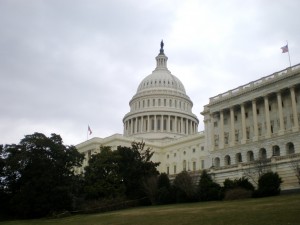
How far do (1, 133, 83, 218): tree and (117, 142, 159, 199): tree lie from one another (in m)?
8.20

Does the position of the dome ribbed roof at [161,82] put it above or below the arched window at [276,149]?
above

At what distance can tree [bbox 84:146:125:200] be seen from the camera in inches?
2724

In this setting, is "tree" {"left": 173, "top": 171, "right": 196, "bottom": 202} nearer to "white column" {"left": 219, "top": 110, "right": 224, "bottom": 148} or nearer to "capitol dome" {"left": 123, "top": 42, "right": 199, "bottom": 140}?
"white column" {"left": 219, "top": 110, "right": 224, "bottom": 148}

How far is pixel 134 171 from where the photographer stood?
242 feet

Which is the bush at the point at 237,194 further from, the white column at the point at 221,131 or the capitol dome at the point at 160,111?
the capitol dome at the point at 160,111

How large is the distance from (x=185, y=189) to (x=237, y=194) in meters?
10.6

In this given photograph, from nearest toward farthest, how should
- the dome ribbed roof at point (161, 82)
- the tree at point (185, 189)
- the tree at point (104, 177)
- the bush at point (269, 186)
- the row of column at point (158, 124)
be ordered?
the bush at point (269, 186) → the tree at point (185, 189) → the tree at point (104, 177) → the row of column at point (158, 124) → the dome ribbed roof at point (161, 82)

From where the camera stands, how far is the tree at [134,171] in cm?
7128

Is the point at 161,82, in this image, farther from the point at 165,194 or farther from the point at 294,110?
the point at 165,194

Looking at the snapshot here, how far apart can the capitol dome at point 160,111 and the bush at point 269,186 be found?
85295 millimetres

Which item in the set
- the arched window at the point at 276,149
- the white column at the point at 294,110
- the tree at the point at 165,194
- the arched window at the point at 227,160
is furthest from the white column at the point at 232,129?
the tree at the point at 165,194

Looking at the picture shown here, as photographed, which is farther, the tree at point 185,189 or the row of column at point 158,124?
the row of column at point 158,124

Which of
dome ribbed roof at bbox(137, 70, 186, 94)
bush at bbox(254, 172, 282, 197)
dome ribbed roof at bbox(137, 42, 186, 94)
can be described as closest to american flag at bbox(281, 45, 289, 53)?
bush at bbox(254, 172, 282, 197)

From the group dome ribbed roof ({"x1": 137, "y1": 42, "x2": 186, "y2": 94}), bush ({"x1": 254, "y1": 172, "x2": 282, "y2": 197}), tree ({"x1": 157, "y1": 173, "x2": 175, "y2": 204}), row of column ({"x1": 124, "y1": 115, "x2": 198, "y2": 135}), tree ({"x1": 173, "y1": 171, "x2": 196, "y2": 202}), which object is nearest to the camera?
bush ({"x1": 254, "y1": 172, "x2": 282, "y2": 197})
